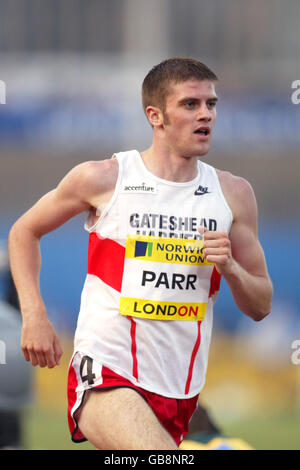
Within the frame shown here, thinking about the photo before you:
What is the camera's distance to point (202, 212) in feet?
13.3

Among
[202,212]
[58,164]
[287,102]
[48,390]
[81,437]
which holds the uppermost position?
[287,102]

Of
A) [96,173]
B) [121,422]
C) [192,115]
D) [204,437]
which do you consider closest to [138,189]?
[96,173]

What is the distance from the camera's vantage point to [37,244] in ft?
13.6

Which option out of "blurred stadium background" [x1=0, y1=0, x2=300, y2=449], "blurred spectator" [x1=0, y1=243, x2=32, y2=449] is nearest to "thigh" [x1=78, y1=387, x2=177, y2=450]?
"blurred spectator" [x1=0, y1=243, x2=32, y2=449]

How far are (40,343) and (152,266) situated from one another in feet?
1.93

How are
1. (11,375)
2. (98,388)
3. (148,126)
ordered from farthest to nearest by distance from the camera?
(148,126), (11,375), (98,388)

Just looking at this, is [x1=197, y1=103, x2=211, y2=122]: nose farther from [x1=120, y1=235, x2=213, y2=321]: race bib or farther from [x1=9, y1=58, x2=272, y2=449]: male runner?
[x1=120, y1=235, x2=213, y2=321]: race bib

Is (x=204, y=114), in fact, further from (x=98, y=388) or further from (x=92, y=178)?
(x=98, y=388)

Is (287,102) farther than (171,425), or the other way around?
(287,102)

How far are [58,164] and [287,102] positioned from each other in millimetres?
3445

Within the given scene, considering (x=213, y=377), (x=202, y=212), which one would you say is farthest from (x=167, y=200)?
(x=213, y=377)

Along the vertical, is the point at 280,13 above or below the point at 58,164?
above

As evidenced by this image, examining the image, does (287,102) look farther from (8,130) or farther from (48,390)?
(48,390)

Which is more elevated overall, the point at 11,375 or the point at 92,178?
the point at 92,178
